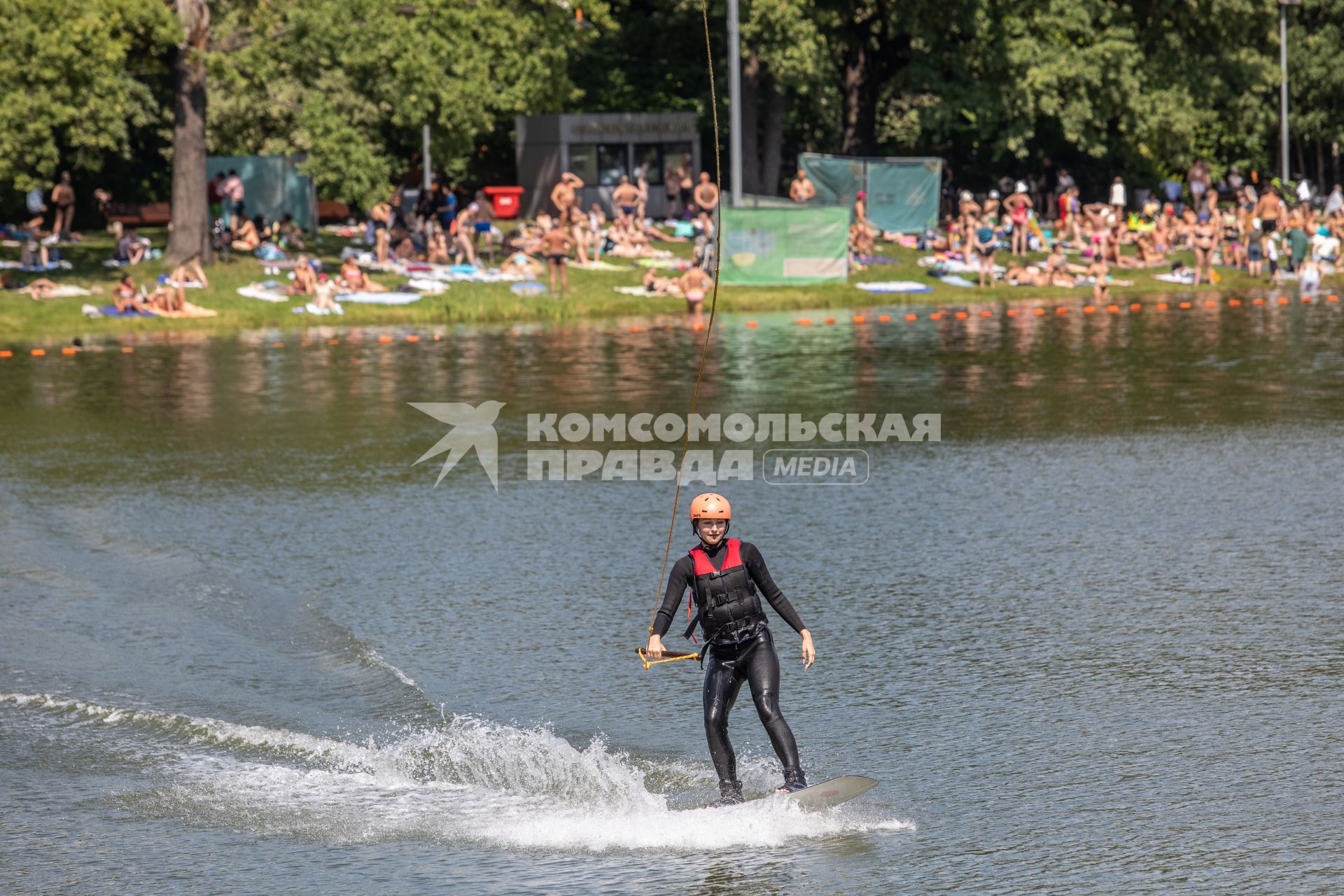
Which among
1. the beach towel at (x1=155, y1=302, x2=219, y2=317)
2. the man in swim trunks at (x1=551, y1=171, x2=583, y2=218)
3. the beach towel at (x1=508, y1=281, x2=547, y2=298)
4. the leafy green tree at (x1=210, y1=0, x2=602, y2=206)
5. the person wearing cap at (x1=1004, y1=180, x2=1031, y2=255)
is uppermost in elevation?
the leafy green tree at (x1=210, y1=0, x2=602, y2=206)

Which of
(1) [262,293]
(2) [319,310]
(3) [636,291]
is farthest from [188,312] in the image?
(3) [636,291]

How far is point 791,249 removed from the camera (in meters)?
36.2

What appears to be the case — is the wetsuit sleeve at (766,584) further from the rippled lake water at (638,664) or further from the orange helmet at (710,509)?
the rippled lake water at (638,664)

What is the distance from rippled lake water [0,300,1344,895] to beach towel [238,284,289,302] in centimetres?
1355

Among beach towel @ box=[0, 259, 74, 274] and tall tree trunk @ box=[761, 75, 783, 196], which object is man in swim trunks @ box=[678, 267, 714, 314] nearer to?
beach towel @ box=[0, 259, 74, 274]

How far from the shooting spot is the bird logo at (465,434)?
55.7 ft

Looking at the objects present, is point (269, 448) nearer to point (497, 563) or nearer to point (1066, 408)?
point (497, 563)

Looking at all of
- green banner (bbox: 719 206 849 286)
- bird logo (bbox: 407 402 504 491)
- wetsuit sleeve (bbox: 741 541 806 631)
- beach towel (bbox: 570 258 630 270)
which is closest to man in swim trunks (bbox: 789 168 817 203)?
green banner (bbox: 719 206 849 286)

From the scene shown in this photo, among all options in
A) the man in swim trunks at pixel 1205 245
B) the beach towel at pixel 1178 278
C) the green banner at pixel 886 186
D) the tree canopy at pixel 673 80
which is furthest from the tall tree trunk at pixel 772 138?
the man in swim trunks at pixel 1205 245

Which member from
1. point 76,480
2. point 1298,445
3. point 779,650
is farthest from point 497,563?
point 1298,445

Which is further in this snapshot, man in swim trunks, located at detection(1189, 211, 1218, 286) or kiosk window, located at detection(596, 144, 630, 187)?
kiosk window, located at detection(596, 144, 630, 187)

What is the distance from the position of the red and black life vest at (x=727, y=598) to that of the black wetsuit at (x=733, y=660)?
13 millimetres

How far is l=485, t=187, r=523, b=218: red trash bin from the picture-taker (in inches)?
1907

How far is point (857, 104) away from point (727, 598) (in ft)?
148
